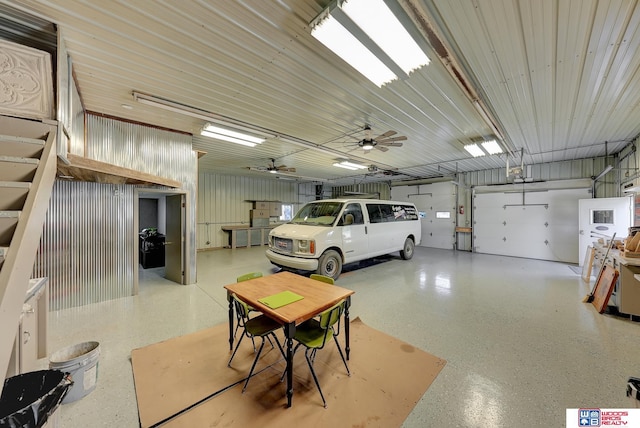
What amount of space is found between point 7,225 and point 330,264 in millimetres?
4268

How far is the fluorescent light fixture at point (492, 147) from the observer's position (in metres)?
5.04

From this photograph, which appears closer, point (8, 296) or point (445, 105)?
point (8, 296)

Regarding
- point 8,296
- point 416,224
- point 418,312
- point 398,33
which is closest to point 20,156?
point 8,296

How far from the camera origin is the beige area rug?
1.66 metres

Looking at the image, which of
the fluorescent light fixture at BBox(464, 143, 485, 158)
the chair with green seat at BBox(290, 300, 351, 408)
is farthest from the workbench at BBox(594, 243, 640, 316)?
the chair with green seat at BBox(290, 300, 351, 408)

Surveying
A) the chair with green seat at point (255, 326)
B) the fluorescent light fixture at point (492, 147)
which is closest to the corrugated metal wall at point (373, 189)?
the fluorescent light fixture at point (492, 147)

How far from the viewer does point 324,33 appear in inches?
77.4

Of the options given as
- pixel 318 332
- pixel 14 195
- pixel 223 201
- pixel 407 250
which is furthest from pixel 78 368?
pixel 223 201

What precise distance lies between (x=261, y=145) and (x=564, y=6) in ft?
16.7

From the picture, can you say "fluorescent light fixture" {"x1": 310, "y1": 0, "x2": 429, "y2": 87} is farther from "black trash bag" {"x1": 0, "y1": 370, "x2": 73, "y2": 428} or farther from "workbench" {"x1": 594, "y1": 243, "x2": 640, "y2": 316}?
"workbench" {"x1": 594, "y1": 243, "x2": 640, "y2": 316}

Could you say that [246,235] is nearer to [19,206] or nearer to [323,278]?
[323,278]

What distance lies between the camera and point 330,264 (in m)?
4.90

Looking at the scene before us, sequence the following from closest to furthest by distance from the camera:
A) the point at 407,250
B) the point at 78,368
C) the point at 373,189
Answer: the point at 78,368, the point at 407,250, the point at 373,189

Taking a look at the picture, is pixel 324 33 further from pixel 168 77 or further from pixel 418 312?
pixel 418 312
